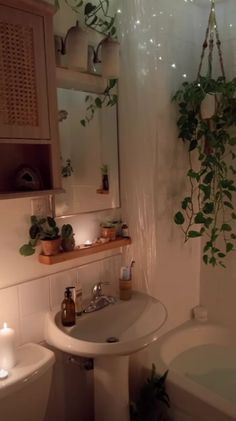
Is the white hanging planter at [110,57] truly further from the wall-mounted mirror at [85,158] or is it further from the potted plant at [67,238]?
the potted plant at [67,238]

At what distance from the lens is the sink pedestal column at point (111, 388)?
1443 mm

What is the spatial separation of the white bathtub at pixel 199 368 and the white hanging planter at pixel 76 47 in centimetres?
151

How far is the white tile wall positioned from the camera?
1.36m

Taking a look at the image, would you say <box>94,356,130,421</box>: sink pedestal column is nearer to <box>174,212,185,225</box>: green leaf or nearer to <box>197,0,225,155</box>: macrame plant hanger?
<box>174,212,185,225</box>: green leaf

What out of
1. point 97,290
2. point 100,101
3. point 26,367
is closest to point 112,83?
point 100,101

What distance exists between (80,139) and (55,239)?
491 mm

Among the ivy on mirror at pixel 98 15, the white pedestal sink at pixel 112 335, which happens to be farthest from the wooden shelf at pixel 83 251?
the ivy on mirror at pixel 98 15

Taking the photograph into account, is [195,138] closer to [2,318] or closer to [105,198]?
[105,198]

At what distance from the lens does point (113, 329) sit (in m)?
1.55

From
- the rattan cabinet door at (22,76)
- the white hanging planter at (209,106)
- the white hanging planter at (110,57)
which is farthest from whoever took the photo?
the white hanging planter at (209,106)

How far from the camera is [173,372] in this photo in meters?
1.72

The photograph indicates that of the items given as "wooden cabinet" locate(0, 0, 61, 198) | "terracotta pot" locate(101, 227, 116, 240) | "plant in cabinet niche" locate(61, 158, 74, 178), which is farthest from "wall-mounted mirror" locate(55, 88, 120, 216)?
"wooden cabinet" locate(0, 0, 61, 198)

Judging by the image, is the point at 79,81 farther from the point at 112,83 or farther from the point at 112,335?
the point at 112,335

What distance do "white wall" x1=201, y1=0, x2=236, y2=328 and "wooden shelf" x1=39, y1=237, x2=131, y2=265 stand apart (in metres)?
0.77
